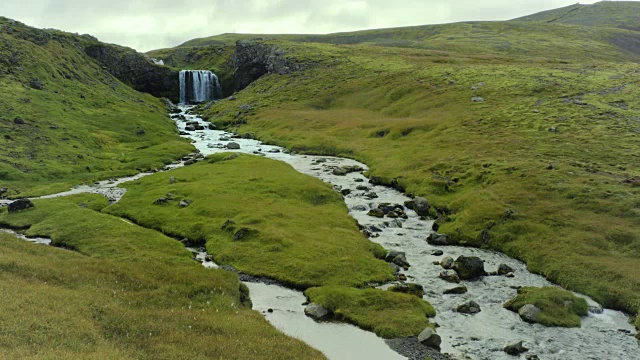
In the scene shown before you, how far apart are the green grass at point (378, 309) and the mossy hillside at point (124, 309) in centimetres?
594

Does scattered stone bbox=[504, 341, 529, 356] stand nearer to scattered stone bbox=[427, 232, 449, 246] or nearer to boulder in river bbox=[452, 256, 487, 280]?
boulder in river bbox=[452, 256, 487, 280]

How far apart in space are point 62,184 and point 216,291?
158 feet

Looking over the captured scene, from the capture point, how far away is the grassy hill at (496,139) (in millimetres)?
42750

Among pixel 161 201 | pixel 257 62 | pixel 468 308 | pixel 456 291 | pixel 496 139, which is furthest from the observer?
pixel 257 62

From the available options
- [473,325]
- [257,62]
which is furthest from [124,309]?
[257,62]

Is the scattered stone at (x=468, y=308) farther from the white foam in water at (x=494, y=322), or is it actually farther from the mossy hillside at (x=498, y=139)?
the mossy hillside at (x=498, y=139)

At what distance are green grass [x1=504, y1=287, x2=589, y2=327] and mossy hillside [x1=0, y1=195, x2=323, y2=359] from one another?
1631 cm

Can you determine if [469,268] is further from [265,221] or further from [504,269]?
[265,221]

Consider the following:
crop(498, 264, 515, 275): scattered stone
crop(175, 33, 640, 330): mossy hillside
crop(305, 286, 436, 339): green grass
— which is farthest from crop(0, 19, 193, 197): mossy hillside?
crop(498, 264, 515, 275): scattered stone

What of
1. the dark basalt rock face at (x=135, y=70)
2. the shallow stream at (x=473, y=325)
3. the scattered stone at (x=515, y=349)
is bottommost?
the shallow stream at (x=473, y=325)

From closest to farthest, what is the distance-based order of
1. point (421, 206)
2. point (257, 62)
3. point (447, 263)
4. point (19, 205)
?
point (447, 263), point (19, 205), point (421, 206), point (257, 62)

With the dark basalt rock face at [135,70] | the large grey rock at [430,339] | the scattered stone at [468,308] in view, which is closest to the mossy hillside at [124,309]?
the large grey rock at [430,339]

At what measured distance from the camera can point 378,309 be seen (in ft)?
105

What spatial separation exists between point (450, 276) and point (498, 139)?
4785cm
